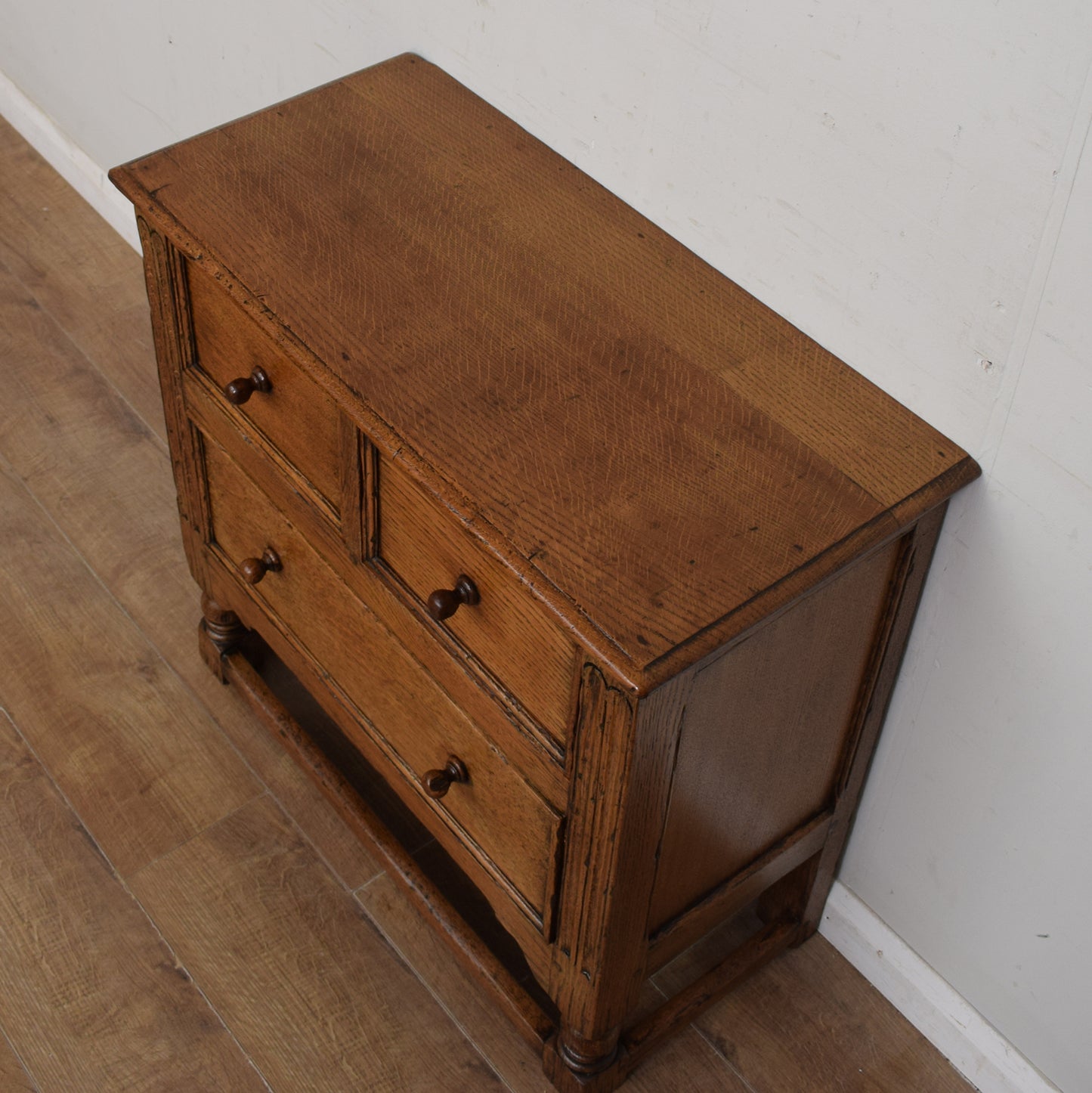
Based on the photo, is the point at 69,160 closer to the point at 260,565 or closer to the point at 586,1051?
the point at 260,565

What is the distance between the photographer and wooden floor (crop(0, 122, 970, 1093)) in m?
1.46

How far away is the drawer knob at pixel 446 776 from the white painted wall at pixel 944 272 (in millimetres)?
442

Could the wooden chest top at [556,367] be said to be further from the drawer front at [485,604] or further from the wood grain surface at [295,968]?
Answer: the wood grain surface at [295,968]

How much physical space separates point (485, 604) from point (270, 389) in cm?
35

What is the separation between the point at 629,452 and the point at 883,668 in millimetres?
367

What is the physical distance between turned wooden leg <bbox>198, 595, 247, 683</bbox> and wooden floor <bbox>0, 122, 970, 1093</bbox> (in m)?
0.05

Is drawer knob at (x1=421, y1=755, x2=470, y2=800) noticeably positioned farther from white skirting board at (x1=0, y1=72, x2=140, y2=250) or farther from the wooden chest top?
white skirting board at (x1=0, y1=72, x2=140, y2=250)

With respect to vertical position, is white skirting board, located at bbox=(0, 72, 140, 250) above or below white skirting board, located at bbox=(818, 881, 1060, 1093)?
above

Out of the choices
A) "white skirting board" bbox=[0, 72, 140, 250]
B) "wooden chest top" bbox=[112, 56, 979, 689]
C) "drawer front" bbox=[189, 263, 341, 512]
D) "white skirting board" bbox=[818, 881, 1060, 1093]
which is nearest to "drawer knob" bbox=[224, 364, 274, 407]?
"drawer front" bbox=[189, 263, 341, 512]

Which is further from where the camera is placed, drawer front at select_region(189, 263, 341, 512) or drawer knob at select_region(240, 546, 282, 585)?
drawer knob at select_region(240, 546, 282, 585)

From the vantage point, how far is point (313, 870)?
162 cm

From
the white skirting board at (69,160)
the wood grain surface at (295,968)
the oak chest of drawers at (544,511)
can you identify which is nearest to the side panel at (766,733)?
the oak chest of drawers at (544,511)

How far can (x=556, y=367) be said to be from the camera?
1148 mm

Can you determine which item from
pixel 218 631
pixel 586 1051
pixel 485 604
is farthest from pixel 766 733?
pixel 218 631
